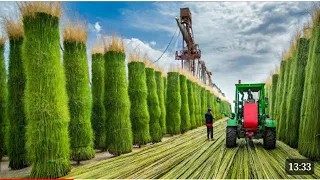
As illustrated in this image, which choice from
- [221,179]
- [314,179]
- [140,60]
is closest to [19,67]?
[140,60]

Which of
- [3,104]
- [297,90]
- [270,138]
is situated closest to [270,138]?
[270,138]

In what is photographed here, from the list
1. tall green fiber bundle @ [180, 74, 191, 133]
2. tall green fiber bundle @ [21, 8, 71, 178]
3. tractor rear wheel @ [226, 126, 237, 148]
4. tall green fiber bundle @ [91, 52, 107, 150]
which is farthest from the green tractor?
tall green fiber bundle @ [180, 74, 191, 133]

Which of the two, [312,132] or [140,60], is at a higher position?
[140,60]

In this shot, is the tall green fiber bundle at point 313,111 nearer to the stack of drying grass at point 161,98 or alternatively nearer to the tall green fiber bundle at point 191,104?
the stack of drying grass at point 161,98

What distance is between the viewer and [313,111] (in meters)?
9.86

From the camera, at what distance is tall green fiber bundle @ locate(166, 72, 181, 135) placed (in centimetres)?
2134

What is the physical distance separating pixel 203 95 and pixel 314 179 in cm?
2816

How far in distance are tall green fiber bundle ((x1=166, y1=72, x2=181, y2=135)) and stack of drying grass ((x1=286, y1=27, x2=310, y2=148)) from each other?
901cm

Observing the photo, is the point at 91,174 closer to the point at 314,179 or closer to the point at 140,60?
the point at 314,179

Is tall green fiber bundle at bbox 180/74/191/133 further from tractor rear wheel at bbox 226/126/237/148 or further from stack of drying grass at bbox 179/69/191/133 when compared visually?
tractor rear wheel at bbox 226/126/237/148

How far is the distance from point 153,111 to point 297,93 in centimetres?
729

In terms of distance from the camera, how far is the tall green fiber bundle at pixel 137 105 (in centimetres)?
1479

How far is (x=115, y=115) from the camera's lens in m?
12.3

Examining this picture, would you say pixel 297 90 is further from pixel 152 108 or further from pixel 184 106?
pixel 184 106
